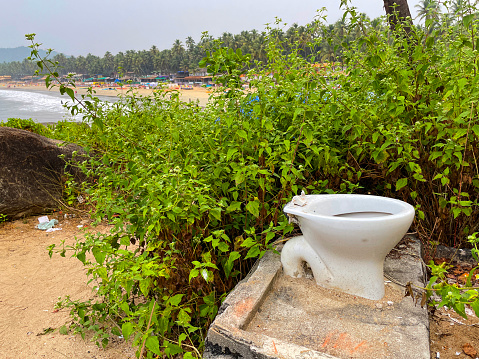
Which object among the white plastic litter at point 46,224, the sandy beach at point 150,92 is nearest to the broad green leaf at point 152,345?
the sandy beach at point 150,92

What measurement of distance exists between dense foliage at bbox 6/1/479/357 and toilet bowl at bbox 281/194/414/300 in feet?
0.54

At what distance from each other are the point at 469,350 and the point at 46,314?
2.60 m

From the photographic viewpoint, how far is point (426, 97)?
244 centimetres

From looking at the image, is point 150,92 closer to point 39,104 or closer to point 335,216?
point 335,216

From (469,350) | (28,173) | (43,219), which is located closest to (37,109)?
(28,173)

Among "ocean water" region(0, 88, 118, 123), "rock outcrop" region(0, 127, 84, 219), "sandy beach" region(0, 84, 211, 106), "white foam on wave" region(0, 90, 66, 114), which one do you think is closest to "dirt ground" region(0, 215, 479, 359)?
"rock outcrop" region(0, 127, 84, 219)

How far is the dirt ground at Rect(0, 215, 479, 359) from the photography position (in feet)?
6.13

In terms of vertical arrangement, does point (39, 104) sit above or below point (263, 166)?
below

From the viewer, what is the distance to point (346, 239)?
1.74m

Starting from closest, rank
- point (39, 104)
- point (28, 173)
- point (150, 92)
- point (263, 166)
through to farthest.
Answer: point (263, 166) → point (150, 92) → point (28, 173) → point (39, 104)

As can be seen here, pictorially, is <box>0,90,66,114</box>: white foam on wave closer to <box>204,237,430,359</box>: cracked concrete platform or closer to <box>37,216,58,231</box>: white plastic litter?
<box>37,216,58,231</box>: white plastic litter

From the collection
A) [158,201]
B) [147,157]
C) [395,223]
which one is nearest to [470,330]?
[395,223]

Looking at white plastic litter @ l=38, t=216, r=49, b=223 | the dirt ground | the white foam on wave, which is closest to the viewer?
the dirt ground

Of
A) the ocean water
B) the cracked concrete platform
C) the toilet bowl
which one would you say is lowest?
the ocean water
